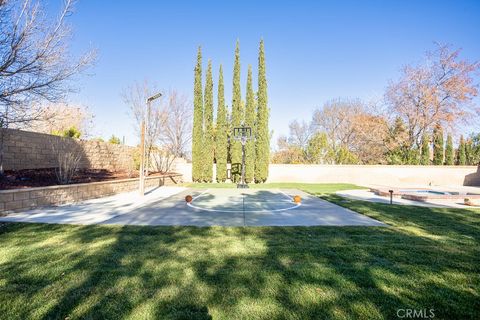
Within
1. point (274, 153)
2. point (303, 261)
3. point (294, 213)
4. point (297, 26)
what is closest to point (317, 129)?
point (274, 153)

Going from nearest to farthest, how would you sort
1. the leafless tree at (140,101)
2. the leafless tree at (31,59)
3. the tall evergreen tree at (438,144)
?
the leafless tree at (31,59) < the leafless tree at (140,101) < the tall evergreen tree at (438,144)

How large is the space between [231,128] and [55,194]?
14.1 m

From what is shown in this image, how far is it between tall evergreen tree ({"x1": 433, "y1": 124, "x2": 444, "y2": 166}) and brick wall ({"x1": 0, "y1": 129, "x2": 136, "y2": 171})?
2664 cm

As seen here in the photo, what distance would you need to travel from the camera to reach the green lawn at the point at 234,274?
2.23 m

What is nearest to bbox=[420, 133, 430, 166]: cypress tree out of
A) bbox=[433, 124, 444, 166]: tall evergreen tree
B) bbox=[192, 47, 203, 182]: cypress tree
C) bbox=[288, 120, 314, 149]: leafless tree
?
bbox=[433, 124, 444, 166]: tall evergreen tree

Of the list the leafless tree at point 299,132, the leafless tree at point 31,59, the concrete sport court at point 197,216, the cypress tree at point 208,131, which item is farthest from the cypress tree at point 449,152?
the leafless tree at point 31,59

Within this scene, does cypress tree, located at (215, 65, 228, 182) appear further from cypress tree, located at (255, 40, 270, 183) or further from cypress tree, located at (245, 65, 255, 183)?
cypress tree, located at (255, 40, 270, 183)

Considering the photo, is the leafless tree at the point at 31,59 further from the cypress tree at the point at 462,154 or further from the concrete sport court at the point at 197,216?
the cypress tree at the point at 462,154

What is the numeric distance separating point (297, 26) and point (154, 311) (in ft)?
53.0

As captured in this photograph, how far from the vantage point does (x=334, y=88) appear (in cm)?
2766

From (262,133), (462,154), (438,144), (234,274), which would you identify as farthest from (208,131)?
(462,154)

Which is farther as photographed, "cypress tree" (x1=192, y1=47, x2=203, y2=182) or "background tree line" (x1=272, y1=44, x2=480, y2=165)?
"background tree line" (x1=272, y1=44, x2=480, y2=165)

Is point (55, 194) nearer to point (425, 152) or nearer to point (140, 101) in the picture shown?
point (140, 101)

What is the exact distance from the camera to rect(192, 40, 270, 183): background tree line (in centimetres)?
2009
